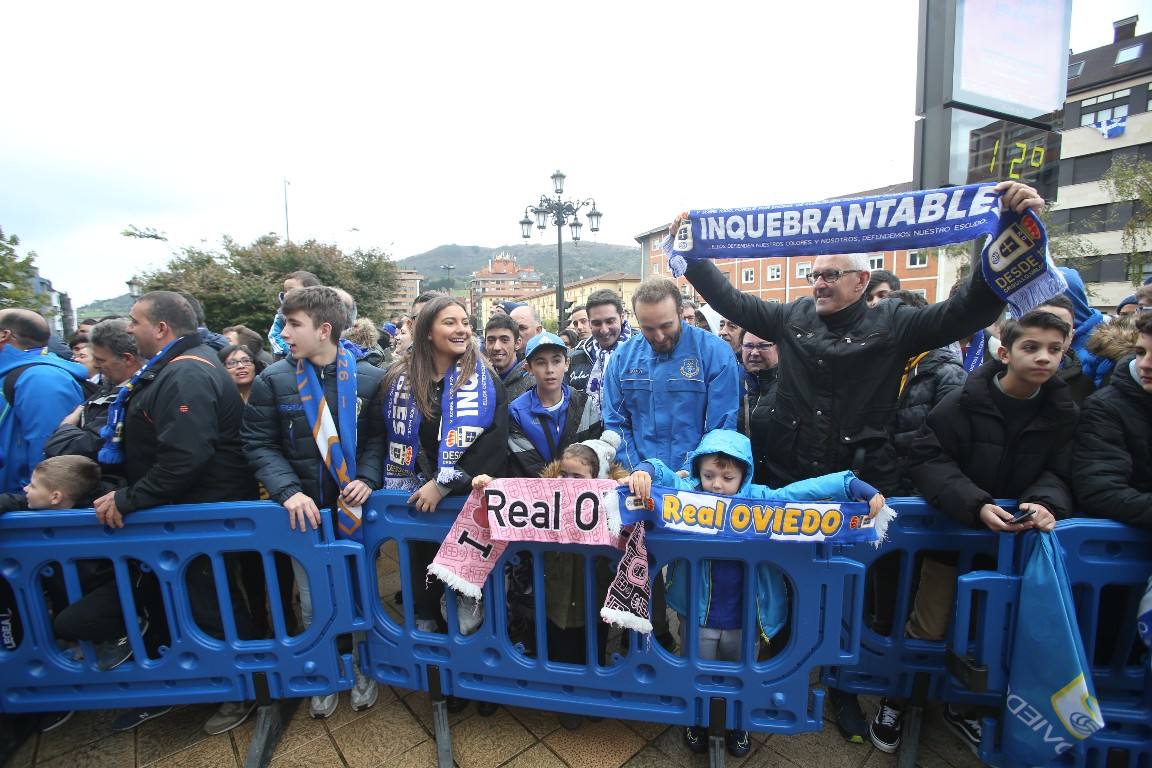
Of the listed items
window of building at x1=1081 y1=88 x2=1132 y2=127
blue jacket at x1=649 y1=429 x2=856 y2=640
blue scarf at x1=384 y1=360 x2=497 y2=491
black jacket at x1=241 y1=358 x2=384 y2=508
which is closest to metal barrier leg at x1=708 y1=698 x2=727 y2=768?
blue jacket at x1=649 y1=429 x2=856 y2=640

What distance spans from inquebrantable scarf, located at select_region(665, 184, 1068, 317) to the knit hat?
935 mm

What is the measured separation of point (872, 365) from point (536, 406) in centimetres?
175

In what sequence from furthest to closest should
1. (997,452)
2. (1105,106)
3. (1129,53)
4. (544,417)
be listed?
(1129,53)
(1105,106)
(544,417)
(997,452)

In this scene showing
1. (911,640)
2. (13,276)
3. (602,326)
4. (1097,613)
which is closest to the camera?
(1097,613)

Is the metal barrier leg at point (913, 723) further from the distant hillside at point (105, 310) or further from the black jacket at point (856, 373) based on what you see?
the distant hillside at point (105, 310)

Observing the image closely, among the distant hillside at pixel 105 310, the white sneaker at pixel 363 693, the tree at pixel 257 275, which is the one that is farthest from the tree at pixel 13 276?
the white sneaker at pixel 363 693

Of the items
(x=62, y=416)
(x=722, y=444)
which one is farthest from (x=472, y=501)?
(x=62, y=416)

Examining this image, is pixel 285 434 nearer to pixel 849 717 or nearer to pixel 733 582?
pixel 733 582

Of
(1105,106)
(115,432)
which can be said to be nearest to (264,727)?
(115,432)

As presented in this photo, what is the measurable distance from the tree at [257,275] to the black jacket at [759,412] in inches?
627

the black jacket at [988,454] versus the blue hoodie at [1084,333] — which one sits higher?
the blue hoodie at [1084,333]

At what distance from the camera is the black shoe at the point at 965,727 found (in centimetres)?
237

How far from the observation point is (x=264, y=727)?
2.50 meters

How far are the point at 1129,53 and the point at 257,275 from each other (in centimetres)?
5634
